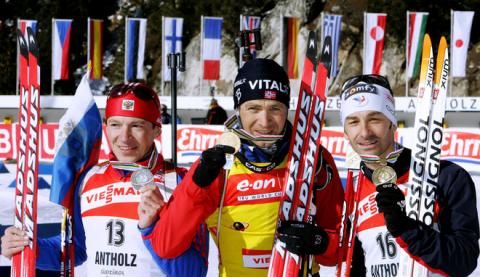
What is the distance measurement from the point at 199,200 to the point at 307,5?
39548 mm

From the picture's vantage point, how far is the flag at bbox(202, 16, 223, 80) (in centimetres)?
2473

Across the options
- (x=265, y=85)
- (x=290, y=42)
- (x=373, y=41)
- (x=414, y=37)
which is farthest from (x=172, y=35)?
(x=265, y=85)

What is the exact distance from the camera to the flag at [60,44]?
80.0 ft

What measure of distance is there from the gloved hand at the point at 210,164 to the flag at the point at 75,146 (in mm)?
875

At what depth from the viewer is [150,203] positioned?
2.94 m

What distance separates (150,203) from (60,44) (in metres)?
22.7

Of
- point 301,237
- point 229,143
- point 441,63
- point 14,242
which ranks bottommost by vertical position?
point 14,242

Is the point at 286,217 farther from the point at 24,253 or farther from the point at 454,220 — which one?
the point at 24,253

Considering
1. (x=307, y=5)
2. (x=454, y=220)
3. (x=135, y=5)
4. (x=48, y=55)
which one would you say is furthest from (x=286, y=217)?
(x=135, y=5)

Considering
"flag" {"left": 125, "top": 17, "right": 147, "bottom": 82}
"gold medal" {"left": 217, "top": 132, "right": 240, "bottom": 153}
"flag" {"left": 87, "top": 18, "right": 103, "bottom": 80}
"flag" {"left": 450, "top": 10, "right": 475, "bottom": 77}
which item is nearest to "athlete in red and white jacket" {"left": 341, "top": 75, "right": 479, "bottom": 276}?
"gold medal" {"left": 217, "top": 132, "right": 240, "bottom": 153}

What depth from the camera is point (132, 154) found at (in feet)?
10.6

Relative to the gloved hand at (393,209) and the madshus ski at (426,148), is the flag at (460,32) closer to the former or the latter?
the madshus ski at (426,148)

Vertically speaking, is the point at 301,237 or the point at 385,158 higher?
the point at 385,158

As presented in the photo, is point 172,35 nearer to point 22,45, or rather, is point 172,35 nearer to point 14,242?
point 22,45
